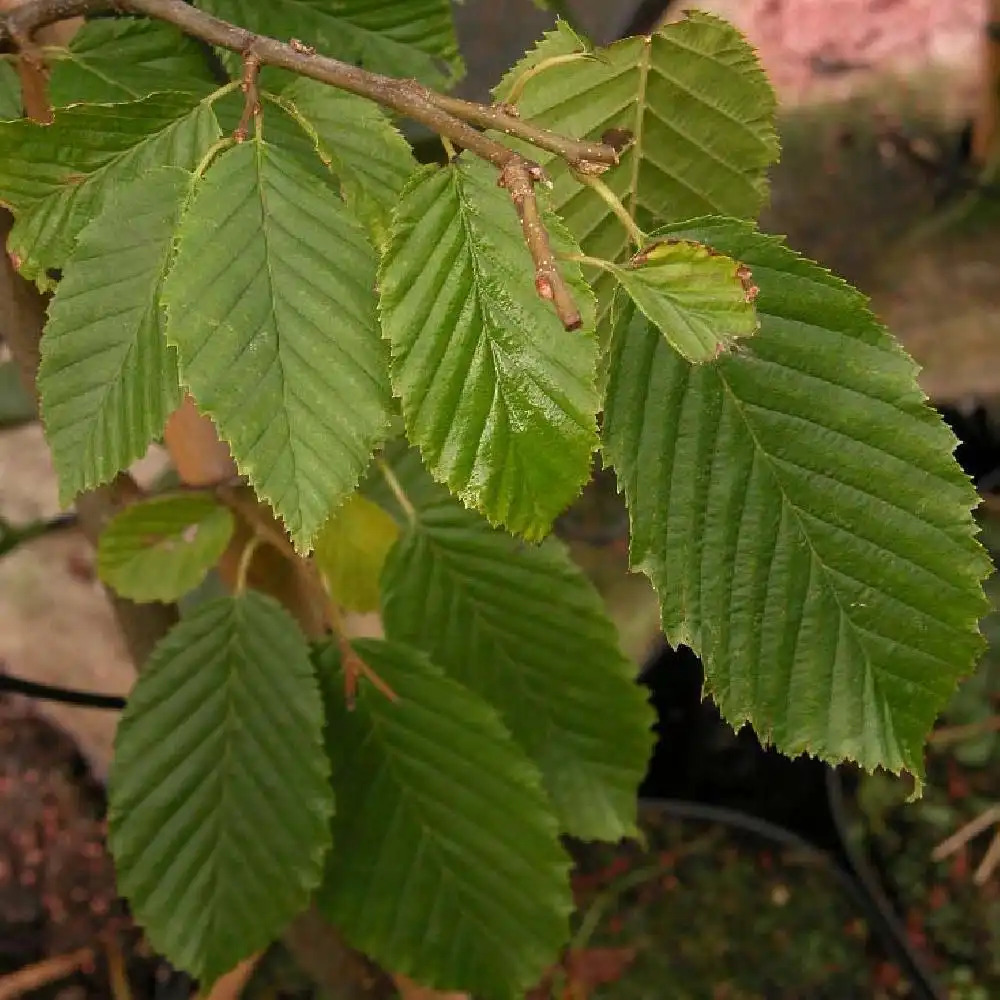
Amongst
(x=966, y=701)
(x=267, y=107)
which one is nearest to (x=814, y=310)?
(x=267, y=107)

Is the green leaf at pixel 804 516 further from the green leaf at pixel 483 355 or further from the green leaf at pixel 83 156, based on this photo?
the green leaf at pixel 83 156

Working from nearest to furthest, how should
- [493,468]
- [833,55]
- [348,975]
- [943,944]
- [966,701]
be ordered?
1. [493,468]
2. [348,975]
3. [943,944]
4. [966,701]
5. [833,55]

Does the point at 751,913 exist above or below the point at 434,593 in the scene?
below

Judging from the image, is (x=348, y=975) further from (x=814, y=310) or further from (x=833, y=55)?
(x=833, y=55)

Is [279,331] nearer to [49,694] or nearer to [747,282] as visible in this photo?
[747,282]

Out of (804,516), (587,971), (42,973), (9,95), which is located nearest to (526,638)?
(804,516)

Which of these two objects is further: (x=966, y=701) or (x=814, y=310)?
(x=966, y=701)

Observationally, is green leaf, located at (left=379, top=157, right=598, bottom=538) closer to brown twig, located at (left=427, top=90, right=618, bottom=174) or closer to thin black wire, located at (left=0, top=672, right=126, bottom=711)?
brown twig, located at (left=427, top=90, right=618, bottom=174)
